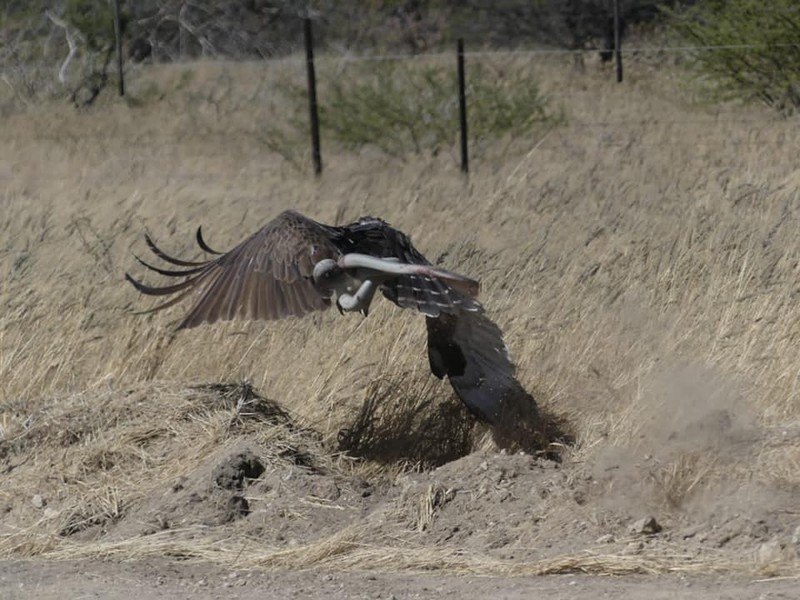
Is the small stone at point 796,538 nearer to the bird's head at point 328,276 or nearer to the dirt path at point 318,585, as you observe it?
the dirt path at point 318,585

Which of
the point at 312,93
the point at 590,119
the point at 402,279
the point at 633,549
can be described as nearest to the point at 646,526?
the point at 633,549

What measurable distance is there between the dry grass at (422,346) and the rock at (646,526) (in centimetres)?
21

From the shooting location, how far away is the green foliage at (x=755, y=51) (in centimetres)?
1583

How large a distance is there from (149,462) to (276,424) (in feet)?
2.11

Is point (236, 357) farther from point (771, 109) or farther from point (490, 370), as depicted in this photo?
point (771, 109)

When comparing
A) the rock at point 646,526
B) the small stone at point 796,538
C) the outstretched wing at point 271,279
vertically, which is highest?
the outstretched wing at point 271,279

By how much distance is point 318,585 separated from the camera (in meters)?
5.14

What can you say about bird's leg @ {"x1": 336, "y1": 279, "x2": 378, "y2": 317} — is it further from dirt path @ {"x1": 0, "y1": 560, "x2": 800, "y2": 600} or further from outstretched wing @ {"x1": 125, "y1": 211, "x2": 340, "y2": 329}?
dirt path @ {"x1": 0, "y1": 560, "x2": 800, "y2": 600}

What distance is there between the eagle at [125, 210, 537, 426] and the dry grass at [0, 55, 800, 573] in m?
0.33

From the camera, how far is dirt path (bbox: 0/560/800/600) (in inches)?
187

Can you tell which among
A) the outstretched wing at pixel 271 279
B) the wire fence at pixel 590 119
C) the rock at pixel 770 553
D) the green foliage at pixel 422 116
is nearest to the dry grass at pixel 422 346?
the rock at pixel 770 553

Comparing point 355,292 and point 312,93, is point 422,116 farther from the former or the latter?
point 355,292

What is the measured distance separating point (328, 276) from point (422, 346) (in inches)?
47.6

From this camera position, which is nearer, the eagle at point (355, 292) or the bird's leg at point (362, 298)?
the bird's leg at point (362, 298)
